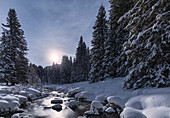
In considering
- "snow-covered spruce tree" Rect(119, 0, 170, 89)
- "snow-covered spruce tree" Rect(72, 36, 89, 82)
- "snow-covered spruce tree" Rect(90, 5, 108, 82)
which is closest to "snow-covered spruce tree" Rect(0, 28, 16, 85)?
"snow-covered spruce tree" Rect(90, 5, 108, 82)

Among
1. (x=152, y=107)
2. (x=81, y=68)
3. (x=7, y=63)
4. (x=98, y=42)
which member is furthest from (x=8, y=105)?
(x=81, y=68)

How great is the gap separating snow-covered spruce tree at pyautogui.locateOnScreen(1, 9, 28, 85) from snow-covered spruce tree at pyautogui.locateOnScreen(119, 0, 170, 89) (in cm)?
1767

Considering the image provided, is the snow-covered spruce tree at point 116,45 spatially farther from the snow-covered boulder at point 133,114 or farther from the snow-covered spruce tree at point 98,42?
the snow-covered boulder at point 133,114

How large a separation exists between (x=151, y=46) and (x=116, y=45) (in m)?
11.2

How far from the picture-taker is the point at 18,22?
21750mm

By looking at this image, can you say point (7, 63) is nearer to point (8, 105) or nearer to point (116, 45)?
point (8, 105)

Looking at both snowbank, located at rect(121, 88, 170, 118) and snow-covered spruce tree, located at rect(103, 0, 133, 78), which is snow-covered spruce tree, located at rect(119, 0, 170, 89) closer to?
snowbank, located at rect(121, 88, 170, 118)

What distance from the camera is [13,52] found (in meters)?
19.5

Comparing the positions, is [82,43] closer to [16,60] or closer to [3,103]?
[16,60]

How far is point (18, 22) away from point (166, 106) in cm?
2599

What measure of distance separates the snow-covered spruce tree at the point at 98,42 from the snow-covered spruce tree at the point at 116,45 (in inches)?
79.7

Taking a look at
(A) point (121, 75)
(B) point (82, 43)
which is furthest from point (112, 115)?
(B) point (82, 43)

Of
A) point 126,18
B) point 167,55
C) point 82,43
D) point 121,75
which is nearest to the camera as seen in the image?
point 167,55

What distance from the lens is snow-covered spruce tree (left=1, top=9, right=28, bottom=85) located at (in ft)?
57.2
